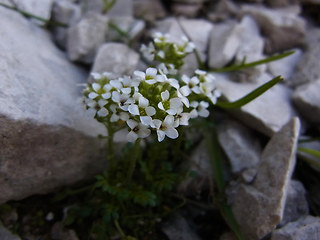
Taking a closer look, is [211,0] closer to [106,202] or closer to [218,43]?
[218,43]

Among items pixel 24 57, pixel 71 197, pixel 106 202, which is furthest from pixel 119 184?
pixel 24 57

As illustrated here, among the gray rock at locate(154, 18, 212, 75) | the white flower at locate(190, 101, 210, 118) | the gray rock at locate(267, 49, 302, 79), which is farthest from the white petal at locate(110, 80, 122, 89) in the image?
the gray rock at locate(267, 49, 302, 79)

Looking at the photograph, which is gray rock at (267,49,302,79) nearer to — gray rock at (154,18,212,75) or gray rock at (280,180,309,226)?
gray rock at (154,18,212,75)

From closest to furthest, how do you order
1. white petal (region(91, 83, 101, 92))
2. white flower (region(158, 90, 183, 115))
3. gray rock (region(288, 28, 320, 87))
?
1. white flower (region(158, 90, 183, 115))
2. white petal (region(91, 83, 101, 92))
3. gray rock (region(288, 28, 320, 87))

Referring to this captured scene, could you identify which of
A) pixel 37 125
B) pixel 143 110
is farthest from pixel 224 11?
pixel 37 125

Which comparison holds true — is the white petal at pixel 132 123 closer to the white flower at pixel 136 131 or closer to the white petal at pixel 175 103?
the white flower at pixel 136 131

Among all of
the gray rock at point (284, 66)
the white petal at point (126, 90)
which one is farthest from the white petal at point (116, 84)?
the gray rock at point (284, 66)
